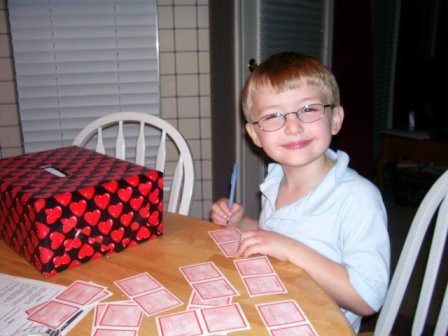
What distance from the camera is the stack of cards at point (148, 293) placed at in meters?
0.80

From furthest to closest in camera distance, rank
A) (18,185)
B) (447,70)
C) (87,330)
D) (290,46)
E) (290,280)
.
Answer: (447,70)
(290,46)
(18,185)
(290,280)
(87,330)

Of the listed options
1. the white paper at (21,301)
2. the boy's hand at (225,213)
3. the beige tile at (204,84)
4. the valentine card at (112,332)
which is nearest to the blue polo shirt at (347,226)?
the boy's hand at (225,213)

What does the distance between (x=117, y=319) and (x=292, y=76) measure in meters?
0.71

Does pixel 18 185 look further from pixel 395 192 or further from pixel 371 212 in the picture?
pixel 395 192

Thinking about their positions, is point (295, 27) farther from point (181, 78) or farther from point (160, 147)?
point (160, 147)

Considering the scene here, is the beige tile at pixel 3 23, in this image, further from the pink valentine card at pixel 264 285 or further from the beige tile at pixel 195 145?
the pink valentine card at pixel 264 285

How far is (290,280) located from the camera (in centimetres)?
89

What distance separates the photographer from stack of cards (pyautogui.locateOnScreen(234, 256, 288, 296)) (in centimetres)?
85

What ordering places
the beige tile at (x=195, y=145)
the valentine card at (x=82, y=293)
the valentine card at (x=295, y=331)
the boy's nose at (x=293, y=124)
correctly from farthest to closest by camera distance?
the beige tile at (x=195, y=145)
the boy's nose at (x=293, y=124)
the valentine card at (x=82, y=293)
the valentine card at (x=295, y=331)

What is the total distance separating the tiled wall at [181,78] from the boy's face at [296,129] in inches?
62.3

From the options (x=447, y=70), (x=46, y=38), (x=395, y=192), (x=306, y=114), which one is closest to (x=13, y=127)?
(x=46, y=38)

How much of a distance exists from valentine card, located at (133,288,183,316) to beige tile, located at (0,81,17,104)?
6.96 feet

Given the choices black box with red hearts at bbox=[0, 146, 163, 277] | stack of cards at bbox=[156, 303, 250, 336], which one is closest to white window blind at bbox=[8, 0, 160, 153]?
black box with red hearts at bbox=[0, 146, 163, 277]

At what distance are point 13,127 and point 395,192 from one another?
9.58ft
